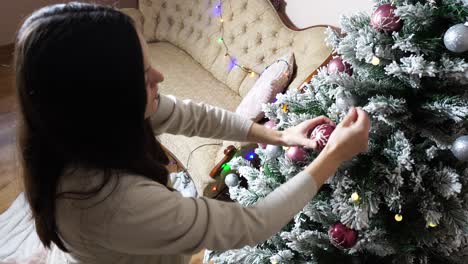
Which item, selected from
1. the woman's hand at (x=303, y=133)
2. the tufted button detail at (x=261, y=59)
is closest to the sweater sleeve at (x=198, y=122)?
the woman's hand at (x=303, y=133)

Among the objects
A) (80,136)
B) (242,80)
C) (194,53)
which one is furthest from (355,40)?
(194,53)

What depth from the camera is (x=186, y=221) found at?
719mm

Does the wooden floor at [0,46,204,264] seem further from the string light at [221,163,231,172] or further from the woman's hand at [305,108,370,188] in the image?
the woman's hand at [305,108,370,188]

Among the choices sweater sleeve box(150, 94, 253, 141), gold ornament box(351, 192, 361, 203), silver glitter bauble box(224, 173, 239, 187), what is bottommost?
silver glitter bauble box(224, 173, 239, 187)

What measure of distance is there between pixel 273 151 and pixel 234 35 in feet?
4.76

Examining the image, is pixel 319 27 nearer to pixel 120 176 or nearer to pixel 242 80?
pixel 242 80

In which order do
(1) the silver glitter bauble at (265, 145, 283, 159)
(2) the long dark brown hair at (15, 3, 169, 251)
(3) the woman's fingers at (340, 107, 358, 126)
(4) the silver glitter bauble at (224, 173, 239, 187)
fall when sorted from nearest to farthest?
(2) the long dark brown hair at (15, 3, 169, 251)
(3) the woman's fingers at (340, 107, 358, 126)
(1) the silver glitter bauble at (265, 145, 283, 159)
(4) the silver glitter bauble at (224, 173, 239, 187)

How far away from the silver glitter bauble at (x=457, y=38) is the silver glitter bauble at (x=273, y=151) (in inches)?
20.4

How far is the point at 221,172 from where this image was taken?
1854 millimetres

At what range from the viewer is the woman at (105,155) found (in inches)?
25.3

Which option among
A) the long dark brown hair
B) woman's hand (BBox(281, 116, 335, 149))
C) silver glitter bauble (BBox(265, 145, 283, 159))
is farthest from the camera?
silver glitter bauble (BBox(265, 145, 283, 159))

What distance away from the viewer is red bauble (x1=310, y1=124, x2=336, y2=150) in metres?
0.91

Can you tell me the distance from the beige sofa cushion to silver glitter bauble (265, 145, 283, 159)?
74 cm

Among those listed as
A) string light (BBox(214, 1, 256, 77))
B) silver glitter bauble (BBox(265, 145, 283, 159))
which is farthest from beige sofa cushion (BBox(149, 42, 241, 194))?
silver glitter bauble (BBox(265, 145, 283, 159))
